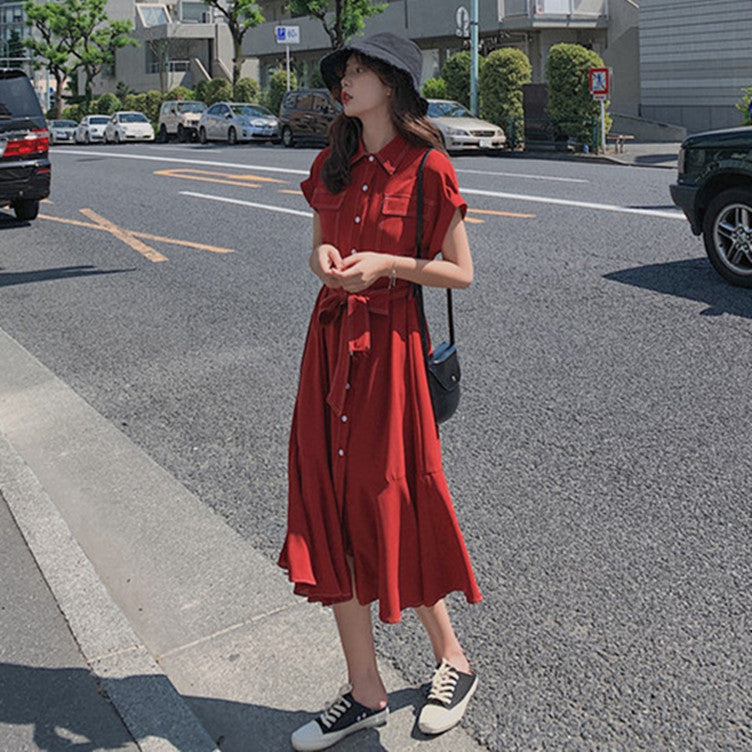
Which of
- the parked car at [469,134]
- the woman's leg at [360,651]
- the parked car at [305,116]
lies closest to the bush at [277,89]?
the parked car at [305,116]

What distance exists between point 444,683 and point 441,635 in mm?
136

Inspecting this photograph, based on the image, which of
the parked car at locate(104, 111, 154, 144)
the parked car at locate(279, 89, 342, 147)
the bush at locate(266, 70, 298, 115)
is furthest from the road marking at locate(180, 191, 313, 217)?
the parked car at locate(104, 111, 154, 144)

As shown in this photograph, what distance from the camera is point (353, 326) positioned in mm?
2996

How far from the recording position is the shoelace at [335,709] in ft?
10.4

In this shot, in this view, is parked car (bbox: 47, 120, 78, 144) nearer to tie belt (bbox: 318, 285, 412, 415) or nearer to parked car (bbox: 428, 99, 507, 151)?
parked car (bbox: 428, 99, 507, 151)

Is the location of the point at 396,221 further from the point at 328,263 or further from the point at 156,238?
the point at 156,238

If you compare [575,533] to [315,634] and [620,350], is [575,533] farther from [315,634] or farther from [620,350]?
[620,350]

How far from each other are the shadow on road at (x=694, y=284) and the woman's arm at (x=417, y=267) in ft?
18.2

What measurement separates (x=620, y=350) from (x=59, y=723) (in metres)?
4.95

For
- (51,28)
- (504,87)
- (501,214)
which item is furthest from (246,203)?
(51,28)

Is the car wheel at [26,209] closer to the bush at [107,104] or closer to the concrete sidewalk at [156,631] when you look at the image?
the concrete sidewalk at [156,631]

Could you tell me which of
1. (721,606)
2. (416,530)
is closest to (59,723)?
(416,530)

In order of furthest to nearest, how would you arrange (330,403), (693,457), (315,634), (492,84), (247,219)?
(492,84)
(247,219)
(693,457)
(315,634)
(330,403)

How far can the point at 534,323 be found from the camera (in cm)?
830
